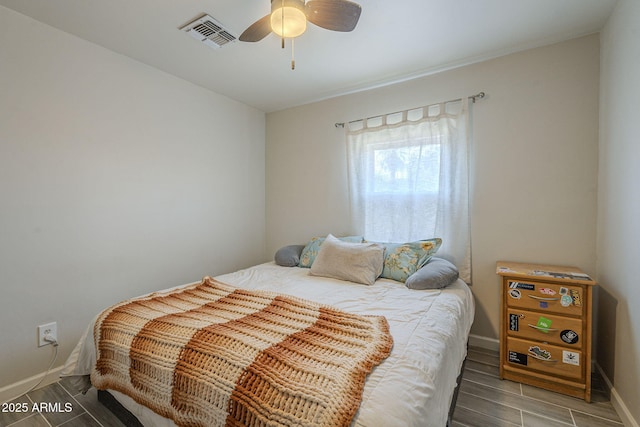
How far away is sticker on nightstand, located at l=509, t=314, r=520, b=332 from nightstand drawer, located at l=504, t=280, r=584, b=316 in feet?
0.25

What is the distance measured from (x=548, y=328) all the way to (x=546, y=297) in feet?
0.64

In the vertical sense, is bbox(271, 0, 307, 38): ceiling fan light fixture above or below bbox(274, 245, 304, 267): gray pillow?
above

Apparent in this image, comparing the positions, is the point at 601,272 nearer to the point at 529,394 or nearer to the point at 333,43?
the point at 529,394

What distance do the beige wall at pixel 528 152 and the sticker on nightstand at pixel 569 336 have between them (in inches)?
21.9

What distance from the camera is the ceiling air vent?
6.13ft

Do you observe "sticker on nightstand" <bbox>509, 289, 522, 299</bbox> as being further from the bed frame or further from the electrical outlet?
the electrical outlet

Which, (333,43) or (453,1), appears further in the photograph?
(333,43)

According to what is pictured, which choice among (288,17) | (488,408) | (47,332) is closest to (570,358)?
(488,408)

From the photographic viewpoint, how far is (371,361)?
1.03m

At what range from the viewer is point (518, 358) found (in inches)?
74.5

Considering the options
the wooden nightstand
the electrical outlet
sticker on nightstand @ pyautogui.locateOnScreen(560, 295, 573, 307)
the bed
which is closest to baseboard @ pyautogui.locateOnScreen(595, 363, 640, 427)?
the wooden nightstand

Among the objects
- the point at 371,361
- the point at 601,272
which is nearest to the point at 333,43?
the point at 371,361

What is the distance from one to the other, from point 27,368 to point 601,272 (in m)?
3.91

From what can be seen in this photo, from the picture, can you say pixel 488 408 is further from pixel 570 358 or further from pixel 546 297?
pixel 546 297
